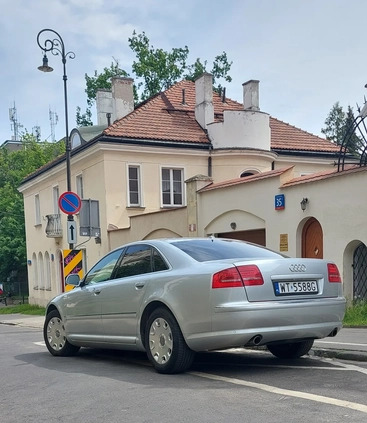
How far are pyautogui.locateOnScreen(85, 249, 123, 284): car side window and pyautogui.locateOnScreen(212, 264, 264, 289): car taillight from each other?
221 centimetres

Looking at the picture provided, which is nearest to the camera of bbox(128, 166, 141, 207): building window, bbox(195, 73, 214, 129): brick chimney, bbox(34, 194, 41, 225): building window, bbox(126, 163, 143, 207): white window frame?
bbox(126, 163, 143, 207): white window frame

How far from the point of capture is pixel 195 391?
18.4ft

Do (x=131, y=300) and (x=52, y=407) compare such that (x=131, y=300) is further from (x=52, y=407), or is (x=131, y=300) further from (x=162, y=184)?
(x=162, y=184)

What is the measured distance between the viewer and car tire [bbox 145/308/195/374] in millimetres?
6289

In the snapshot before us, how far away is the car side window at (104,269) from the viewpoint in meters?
7.88

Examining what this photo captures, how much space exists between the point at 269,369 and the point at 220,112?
20653 mm

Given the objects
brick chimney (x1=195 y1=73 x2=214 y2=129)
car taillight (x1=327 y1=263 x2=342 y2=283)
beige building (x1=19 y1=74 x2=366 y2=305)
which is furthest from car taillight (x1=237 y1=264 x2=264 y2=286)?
brick chimney (x1=195 y1=73 x2=214 y2=129)

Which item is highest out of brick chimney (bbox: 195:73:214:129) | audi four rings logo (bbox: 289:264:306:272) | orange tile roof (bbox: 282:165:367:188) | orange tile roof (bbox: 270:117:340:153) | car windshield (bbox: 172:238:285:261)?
brick chimney (bbox: 195:73:214:129)

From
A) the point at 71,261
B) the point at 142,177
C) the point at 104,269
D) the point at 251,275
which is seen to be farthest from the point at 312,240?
the point at 142,177

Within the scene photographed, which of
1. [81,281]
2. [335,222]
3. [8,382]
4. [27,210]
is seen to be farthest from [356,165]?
[27,210]

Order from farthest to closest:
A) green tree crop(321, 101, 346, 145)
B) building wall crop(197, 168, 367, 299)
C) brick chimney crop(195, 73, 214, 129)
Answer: green tree crop(321, 101, 346, 145)
brick chimney crop(195, 73, 214, 129)
building wall crop(197, 168, 367, 299)

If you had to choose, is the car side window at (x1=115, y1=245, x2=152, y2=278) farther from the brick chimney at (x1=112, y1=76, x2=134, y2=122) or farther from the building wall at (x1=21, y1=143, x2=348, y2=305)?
the brick chimney at (x1=112, y1=76, x2=134, y2=122)

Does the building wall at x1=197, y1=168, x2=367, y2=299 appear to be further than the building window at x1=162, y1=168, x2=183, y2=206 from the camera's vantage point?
No

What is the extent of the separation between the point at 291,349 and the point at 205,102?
18.5 metres
